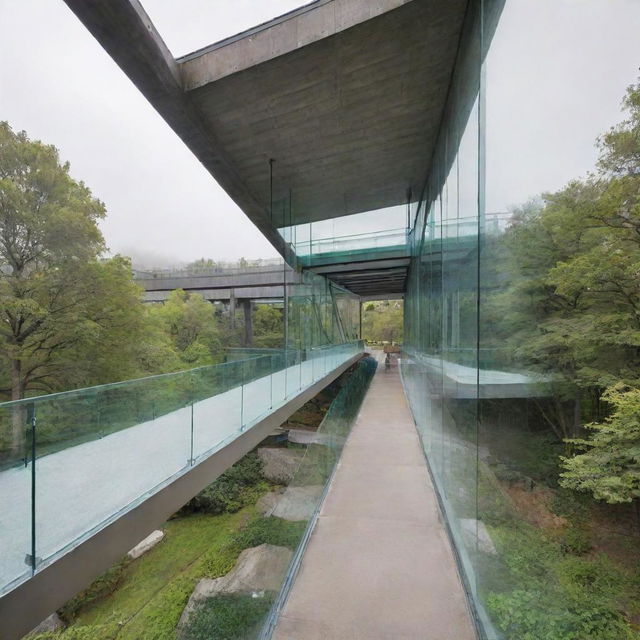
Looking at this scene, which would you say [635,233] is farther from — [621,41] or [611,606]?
[611,606]

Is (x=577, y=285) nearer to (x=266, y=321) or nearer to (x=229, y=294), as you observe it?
(x=229, y=294)

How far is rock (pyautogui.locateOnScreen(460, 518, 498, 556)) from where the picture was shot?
9.13 feet

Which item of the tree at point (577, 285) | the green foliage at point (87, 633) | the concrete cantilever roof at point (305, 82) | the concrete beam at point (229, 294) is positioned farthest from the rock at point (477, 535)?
the concrete beam at point (229, 294)

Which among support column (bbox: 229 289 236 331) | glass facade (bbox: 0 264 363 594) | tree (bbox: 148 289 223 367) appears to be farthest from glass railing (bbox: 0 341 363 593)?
support column (bbox: 229 289 236 331)

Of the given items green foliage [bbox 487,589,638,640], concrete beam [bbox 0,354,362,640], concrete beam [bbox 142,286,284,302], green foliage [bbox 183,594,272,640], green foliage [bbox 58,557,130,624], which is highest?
concrete beam [bbox 142,286,284,302]

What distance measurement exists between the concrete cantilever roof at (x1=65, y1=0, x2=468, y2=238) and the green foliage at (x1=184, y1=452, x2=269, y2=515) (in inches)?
→ 333

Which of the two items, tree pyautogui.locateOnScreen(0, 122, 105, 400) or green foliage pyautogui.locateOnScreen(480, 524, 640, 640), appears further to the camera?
tree pyautogui.locateOnScreen(0, 122, 105, 400)

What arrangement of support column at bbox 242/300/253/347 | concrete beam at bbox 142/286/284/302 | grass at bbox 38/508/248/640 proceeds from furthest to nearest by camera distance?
support column at bbox 242/300/253/347, concrete beam at bbox 142/286/284/302, grass at bbox 38/508/248/640

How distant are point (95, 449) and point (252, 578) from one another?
2.67 m

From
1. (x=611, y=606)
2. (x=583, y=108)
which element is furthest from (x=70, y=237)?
(x=611, y=606)

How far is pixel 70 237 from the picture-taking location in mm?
9008

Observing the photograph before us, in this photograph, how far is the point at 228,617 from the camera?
388 cm

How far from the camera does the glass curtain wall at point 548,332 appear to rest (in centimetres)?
205

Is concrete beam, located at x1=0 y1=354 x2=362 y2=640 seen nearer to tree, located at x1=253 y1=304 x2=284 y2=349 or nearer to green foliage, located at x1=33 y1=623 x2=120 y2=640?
green foliage, located at x1=33 y1=623 x2=120 y2=640
